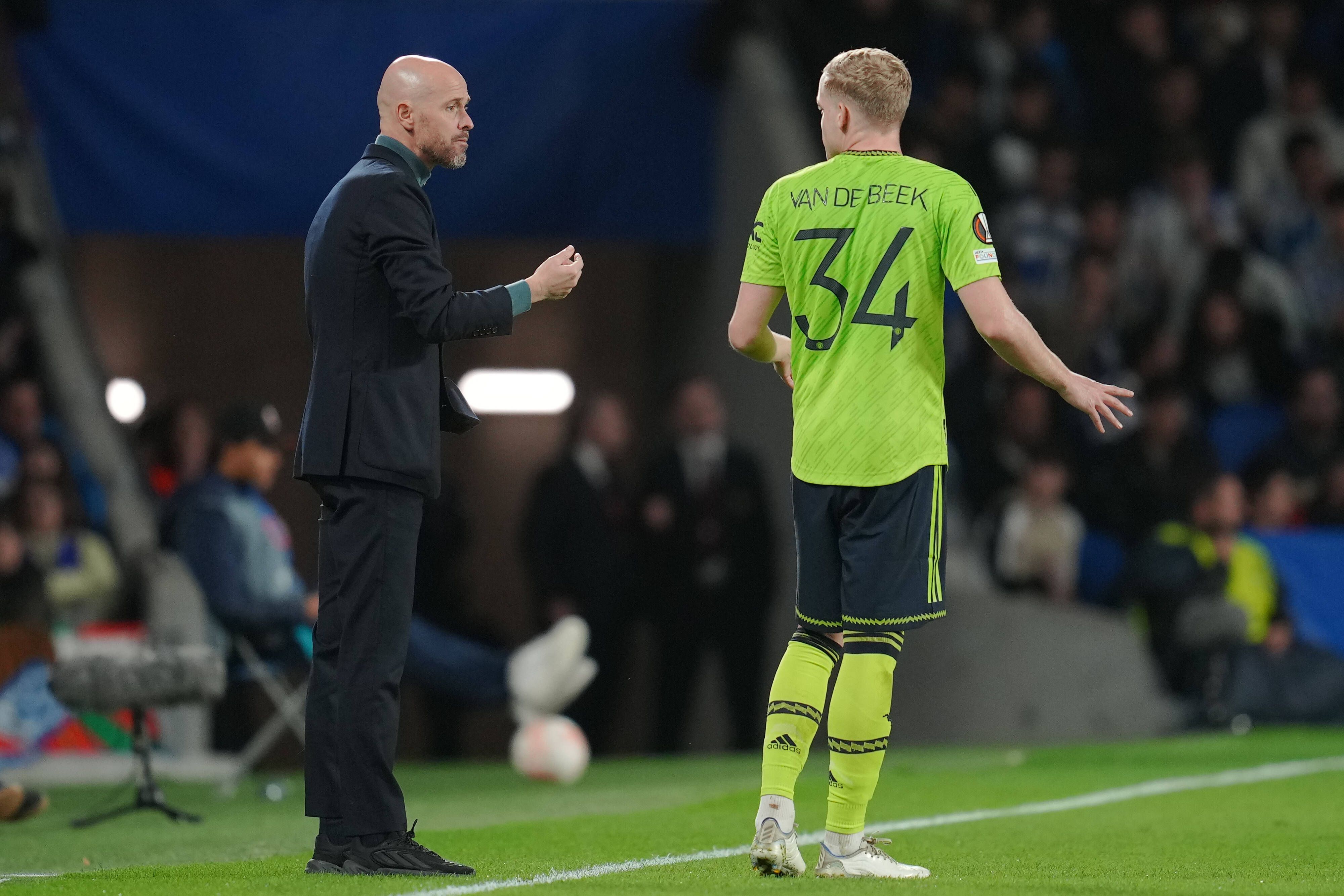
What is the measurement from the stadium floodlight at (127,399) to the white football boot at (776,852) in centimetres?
1129

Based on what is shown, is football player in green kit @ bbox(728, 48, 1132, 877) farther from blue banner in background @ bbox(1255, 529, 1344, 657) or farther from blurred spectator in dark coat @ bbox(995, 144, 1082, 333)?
blurred spectator in dark coat @ bbox(995, 144, 1082, 333)

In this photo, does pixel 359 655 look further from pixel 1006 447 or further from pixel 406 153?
pixel 1006 447

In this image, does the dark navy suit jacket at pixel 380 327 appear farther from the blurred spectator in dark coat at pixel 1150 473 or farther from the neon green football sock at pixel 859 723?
the blurred spectator in dark coat at pixel 1150 473

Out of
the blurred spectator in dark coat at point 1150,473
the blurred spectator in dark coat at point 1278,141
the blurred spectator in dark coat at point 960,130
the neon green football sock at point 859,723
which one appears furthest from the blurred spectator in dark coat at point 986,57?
the neon green football sock at point 859,723

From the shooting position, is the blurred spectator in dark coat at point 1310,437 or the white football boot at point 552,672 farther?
the blurred spectator in dark coat at point 1310,437

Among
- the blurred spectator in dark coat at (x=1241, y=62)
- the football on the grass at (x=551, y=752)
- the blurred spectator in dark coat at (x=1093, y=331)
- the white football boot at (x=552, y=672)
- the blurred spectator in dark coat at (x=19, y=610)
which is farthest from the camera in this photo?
the blurred spectator in dark coat at (x=1241, y=62)

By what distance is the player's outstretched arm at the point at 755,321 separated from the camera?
5.65m

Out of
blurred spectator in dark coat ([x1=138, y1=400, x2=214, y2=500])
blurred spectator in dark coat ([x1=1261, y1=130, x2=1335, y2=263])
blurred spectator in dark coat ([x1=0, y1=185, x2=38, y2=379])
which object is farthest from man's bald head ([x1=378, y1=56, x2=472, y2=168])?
blurred spectator in dark coat ([x1=1261, y1=130, x2=1335, y2=263])

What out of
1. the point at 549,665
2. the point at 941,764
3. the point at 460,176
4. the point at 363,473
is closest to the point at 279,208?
the point at 460,176

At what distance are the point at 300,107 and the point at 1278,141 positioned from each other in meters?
7.38

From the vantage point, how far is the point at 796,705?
548 centimetres

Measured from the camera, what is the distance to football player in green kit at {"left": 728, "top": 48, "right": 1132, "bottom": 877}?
5.36 meters

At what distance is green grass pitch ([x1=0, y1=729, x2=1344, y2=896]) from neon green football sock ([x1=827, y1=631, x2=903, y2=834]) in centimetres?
24

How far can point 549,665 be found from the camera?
9.83 meters
